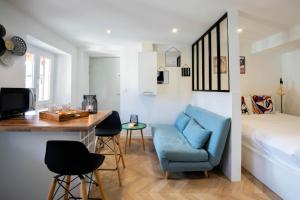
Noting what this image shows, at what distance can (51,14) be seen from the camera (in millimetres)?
2709

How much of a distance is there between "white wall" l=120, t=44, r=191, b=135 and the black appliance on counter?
2.35 meters

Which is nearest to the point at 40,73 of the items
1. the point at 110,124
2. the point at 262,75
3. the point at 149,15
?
the point at 110,124

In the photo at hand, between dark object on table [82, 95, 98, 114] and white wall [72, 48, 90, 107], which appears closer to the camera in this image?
dark object on table [82, 95, 98, 114]

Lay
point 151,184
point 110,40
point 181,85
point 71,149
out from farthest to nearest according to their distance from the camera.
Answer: point 181,85 → point 110,40 → point 151,184 → point 71,149

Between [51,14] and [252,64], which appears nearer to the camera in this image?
[51,14]

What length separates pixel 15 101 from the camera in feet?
7.54

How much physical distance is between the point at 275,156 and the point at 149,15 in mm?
2435

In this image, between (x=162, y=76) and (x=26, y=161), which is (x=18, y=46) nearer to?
(x=26, y=161)

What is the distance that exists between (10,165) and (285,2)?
11.9 ft

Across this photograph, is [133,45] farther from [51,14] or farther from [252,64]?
[252,64]

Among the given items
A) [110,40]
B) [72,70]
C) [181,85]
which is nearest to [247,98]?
[181,85]

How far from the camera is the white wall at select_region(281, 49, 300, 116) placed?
4445 millimetres

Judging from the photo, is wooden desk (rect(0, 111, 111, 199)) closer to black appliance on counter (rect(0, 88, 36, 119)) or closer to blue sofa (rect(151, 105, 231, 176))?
black appliance on counter (rect(0, 88, 36, 119))

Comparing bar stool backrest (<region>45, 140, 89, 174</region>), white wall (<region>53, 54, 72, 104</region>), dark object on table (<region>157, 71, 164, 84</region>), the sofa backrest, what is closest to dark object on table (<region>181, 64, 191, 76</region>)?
dark object on table (<region>157, 71, 164, 84</region>)
